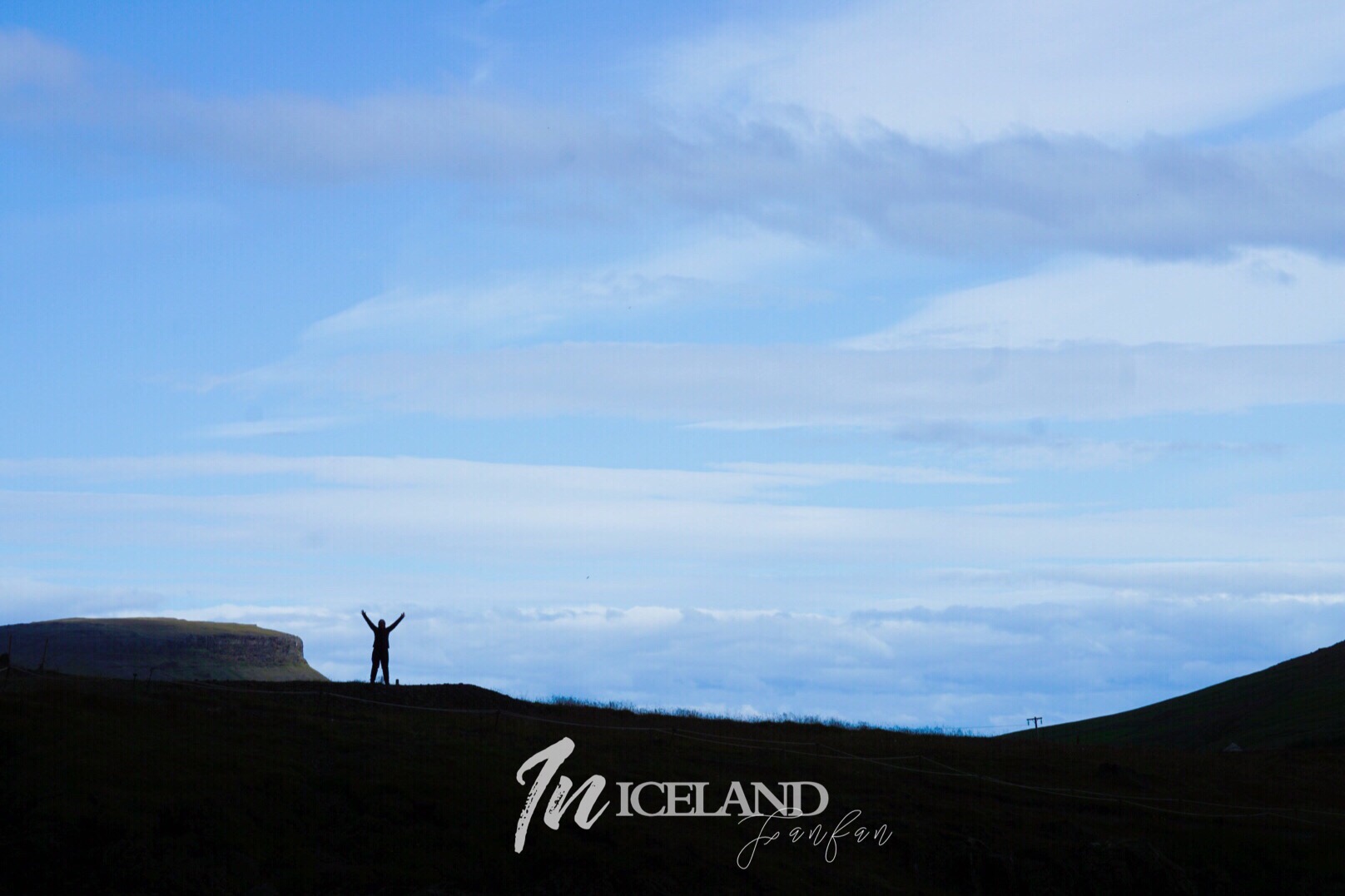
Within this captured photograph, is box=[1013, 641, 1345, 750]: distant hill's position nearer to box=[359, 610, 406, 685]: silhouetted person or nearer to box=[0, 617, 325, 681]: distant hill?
box=[359, 610, 406, 685]: silhouetted person

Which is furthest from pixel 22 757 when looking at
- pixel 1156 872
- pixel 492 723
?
pixel 1156 872

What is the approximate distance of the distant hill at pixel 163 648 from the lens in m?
77.1

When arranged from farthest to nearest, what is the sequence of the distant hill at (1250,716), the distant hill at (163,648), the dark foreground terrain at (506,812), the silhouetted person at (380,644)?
the distant hill at (163,648) < the distant hill at (1250,716) < the silhouetted person at (380,644) < the dark foreground terrain at (506,812)

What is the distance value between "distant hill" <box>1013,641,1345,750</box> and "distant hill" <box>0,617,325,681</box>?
146 ft

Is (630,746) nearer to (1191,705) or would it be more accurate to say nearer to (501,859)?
(501,859)

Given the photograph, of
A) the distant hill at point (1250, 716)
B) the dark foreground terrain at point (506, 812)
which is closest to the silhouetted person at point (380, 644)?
the dark foreground terrain at point (506, 812)

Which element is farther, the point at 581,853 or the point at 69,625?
the point at 69,625

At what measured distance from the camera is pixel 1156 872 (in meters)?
27.8

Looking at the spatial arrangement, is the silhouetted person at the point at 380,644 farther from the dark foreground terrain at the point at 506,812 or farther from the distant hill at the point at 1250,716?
the distant hill at the point at 1250,716

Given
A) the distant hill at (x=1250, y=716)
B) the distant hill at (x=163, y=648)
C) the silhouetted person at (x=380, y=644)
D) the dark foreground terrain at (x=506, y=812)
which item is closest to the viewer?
the dark foreground terrain at (x=506, y=812)

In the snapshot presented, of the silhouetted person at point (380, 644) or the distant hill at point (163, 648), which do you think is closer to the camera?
the silhouetted person at point (380, 644)

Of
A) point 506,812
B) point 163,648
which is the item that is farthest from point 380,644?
point 163,648

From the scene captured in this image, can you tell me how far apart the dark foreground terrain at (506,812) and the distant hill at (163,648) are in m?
44.0

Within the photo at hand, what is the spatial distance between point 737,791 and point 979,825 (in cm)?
531
